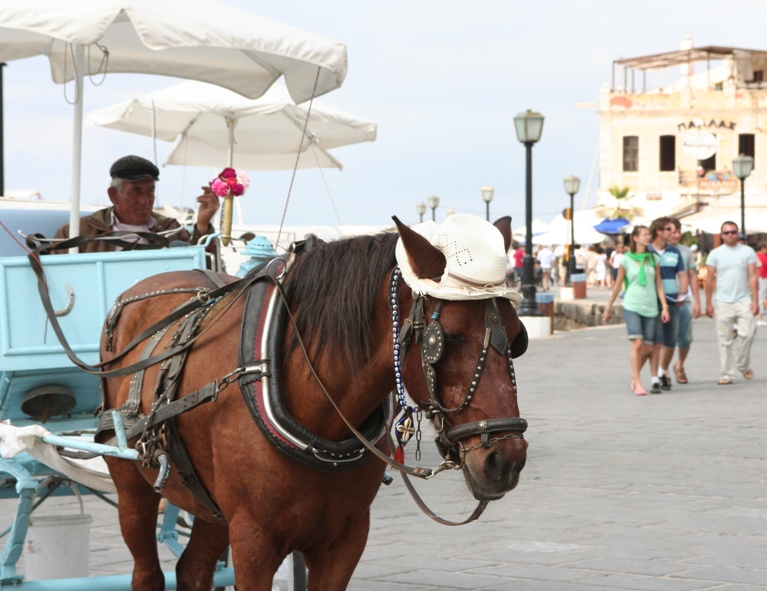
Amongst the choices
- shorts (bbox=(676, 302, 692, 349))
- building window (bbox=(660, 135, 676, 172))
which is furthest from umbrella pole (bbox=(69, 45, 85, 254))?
building window (bbox=(660, 135, 676, 172))

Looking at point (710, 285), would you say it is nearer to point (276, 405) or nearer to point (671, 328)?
point (671, 328)

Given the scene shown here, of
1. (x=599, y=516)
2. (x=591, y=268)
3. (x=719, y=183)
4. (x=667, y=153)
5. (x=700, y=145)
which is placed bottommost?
(x=599, y=516)

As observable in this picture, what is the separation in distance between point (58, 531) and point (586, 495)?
3789mm

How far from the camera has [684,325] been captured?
44.9ft

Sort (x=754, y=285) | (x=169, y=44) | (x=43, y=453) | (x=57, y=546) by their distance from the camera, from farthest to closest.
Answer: (x=754, y=285), (x=169, y=44), (x=57, y=546), (x=43, y=453)

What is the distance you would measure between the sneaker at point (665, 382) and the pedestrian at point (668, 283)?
189 millimetres

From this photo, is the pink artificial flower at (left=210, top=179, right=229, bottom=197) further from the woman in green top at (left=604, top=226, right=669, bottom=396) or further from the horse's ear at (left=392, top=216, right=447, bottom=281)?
the woman in green top at (left=604, top=226, right=669, bottom=396)

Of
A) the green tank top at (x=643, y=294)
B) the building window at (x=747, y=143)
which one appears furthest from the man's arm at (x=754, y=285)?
the building window at (x=747, y=143)

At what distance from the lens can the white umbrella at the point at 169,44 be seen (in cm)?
500

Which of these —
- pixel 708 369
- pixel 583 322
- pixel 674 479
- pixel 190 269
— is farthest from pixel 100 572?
pixel 583 322

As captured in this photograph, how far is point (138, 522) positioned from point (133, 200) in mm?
2012

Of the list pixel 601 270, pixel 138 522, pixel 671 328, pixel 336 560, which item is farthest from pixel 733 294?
pixel 601 270

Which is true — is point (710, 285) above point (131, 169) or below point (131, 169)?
below

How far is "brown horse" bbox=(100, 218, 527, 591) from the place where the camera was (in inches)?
121
